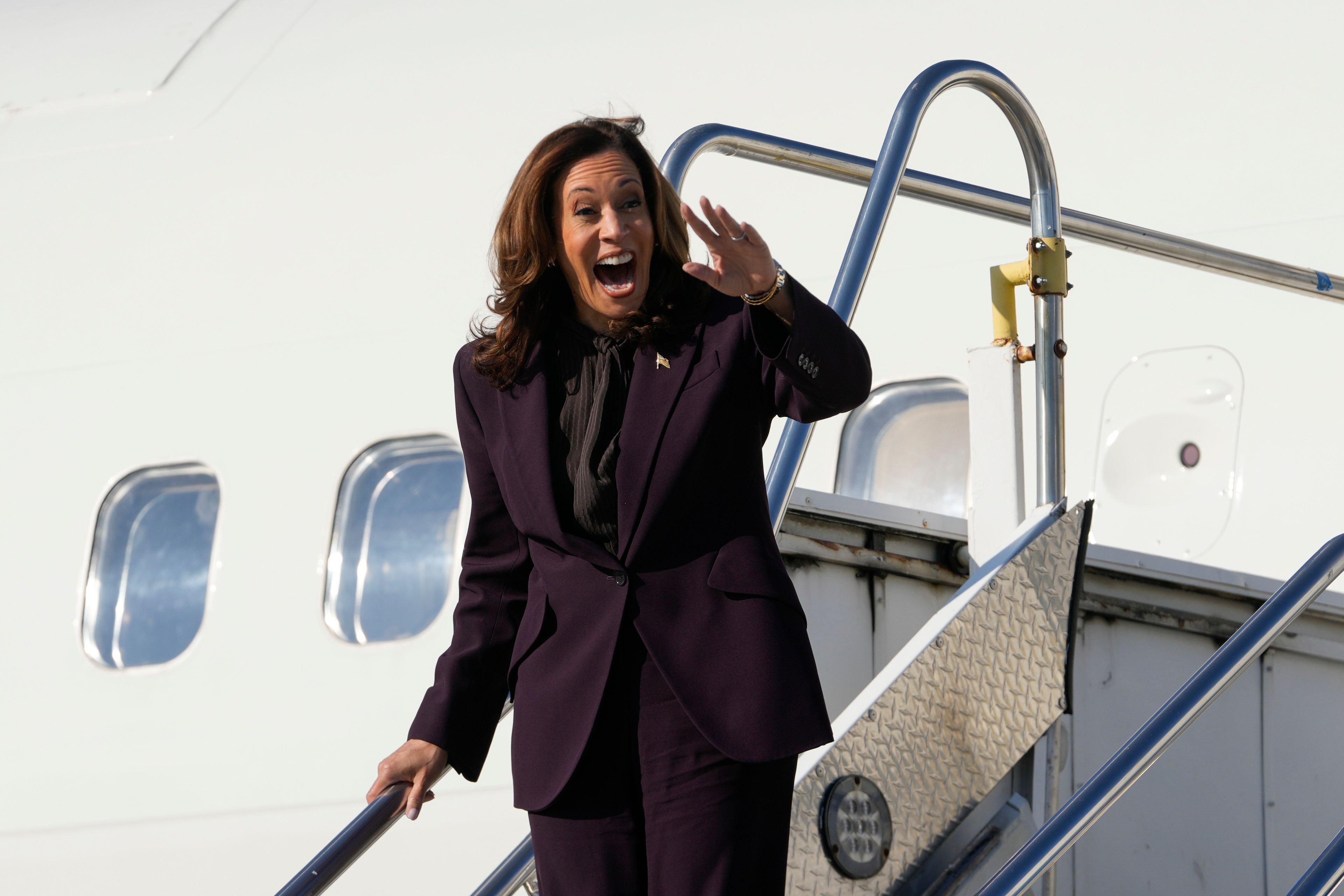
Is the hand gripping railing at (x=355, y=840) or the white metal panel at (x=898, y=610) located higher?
the white metal panel at (x=898, y=610)

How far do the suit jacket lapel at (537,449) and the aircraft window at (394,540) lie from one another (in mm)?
2235

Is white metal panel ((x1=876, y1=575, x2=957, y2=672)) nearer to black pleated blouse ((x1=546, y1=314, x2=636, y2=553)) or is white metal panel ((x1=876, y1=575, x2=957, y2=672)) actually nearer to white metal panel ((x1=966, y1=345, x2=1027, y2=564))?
white metal panel ((x1=966, y1=345, x2=1027, y2=564))

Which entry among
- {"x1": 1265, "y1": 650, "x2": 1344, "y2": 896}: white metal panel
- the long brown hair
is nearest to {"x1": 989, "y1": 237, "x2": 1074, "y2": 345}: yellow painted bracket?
{"x1": 1265, "y1": 650, "x2": 1344, "y2": 896}: white metal panel

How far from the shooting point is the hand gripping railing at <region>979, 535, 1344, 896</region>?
1664 millimetres

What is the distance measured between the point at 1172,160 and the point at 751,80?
4.10ft

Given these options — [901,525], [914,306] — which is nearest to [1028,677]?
[901,525]

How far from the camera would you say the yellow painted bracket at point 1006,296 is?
96.3 inches

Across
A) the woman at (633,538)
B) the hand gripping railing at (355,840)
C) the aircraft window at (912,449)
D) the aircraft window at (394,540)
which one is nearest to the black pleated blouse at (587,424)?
the woman at (633,538)

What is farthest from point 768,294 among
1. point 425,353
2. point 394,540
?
point 425,353

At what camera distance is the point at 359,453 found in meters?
3.91

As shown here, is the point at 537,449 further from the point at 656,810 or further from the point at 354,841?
the point at 354,841

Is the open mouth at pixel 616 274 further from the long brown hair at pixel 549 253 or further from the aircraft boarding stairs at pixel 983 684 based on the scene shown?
the aircraft boarding stairs at pixel 983 684

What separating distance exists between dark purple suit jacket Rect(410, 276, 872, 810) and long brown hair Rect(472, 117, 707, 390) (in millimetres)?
27

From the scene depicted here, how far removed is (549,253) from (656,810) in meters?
0.59
